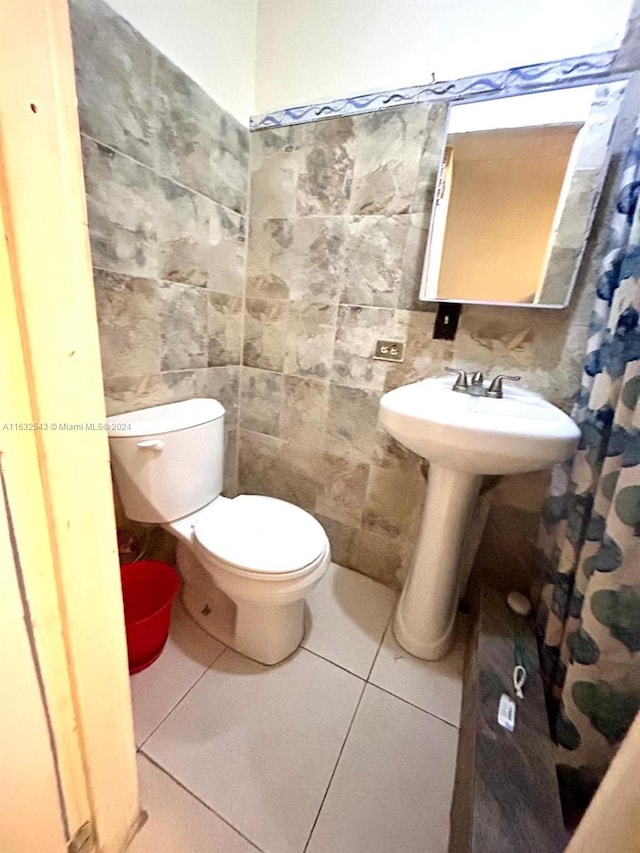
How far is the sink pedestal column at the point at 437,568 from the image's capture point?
1.04 metres

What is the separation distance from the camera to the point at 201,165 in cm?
114

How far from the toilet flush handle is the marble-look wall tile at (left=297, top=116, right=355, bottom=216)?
94 centimetres

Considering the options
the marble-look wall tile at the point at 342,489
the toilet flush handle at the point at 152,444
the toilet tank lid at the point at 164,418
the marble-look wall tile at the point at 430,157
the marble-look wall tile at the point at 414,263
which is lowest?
the marble-look wall tile at the point at 342,489

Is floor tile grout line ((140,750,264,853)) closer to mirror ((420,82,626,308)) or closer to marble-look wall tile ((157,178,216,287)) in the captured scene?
marble-look wall tile ((157,178,216,287))

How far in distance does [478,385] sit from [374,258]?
55cm

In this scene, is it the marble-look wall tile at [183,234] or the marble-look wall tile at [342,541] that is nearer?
the marble-look wall tile at [183,234]

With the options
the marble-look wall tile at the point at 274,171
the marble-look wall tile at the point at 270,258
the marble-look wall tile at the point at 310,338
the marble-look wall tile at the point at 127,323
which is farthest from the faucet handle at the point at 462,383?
the marble-look wall tile at the point at 127,323

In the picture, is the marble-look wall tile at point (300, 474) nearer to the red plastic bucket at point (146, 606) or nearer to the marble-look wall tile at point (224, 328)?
the marble-look wall tile at point (224, 328)

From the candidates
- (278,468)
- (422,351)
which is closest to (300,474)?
(278,468)

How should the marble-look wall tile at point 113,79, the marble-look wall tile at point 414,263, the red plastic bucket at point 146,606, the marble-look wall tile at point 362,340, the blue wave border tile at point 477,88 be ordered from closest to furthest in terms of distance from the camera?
the marble-look wall tile at point 113,79 → the blue wave border tile at point 477,88 → the red plastic bucket at point 146,606 → the marble-look wall tile at point 414,263 → the marble-look wall tile at point 362,340

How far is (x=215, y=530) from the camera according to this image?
1.07 meters

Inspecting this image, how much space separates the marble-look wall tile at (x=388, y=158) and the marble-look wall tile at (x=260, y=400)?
2.32 feet

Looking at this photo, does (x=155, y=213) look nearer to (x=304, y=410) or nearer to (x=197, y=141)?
(x=197, y=141)

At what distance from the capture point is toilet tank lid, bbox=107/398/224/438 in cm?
99
